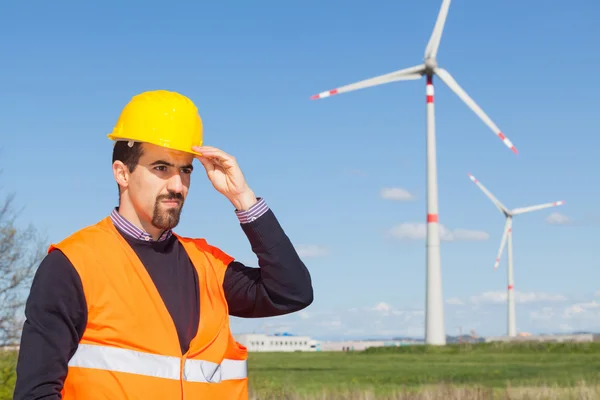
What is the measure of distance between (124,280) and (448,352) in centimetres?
4274

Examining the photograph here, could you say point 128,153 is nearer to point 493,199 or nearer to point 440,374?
point 440,374

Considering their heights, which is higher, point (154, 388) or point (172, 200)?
point (172, 200)

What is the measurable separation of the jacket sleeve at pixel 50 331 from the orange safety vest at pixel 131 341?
6cm

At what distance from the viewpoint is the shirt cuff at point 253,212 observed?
154 inches

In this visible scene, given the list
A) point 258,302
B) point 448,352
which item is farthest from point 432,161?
point 258,302

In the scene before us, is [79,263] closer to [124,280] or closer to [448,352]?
[124,280]

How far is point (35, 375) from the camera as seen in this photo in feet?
10.5

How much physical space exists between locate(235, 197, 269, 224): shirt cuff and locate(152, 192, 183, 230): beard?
1.12ft

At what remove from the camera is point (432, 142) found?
4778 centimetres

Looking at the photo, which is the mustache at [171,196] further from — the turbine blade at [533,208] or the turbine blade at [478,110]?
the turbine blade at [533,208]

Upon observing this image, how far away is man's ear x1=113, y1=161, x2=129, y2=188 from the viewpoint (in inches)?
150

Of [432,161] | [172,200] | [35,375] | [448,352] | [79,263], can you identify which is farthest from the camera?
[432,161]

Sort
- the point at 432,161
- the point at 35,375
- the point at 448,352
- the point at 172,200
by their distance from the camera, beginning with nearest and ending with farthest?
the point at 35,375 → the point at 172,200 → the point at 448,352 → the point at 432,161

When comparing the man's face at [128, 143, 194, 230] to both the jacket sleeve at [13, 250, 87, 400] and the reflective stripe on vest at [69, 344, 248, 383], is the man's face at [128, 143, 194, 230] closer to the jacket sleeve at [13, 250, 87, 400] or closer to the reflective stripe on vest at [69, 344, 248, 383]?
the jacket sleeve at [13, 250, 87, 400]
